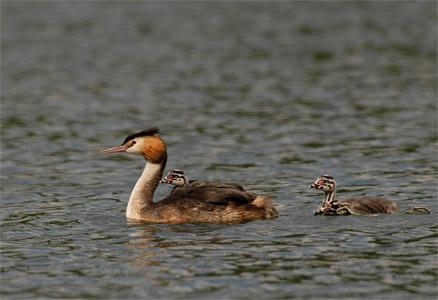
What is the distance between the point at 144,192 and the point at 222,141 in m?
6.35

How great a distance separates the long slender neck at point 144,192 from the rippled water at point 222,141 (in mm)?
234

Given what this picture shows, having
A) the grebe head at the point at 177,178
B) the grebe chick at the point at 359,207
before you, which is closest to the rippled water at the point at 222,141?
the grebe chick at the point at 359,207

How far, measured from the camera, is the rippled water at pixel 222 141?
35.2 feet

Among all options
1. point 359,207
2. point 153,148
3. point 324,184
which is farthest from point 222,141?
point 359,207

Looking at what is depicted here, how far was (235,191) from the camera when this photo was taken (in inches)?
543

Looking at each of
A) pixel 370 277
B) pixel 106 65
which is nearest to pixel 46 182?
pixel 370 277

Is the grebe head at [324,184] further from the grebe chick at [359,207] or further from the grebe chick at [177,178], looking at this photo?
the grebe chick at [177,178]

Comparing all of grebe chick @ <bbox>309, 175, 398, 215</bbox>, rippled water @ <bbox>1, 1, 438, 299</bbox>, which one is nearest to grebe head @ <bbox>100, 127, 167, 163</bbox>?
rippled water @ <bbox>1, 1, 438, 299</bbox>

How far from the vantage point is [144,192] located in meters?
14.2

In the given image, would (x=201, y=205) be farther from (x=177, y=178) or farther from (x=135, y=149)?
(x=135, y=149)

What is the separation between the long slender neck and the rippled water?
23 centimetres

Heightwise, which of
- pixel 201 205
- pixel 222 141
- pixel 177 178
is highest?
pixel 222 141

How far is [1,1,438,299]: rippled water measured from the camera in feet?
35.2

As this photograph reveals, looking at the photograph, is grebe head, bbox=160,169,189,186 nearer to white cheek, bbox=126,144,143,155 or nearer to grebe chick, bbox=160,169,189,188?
grebe chick, bbox=160,169,189,188
